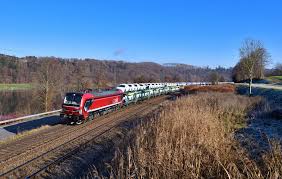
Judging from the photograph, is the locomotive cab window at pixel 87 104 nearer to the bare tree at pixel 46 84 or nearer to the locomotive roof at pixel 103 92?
the locomotive roof at pixel 103 92

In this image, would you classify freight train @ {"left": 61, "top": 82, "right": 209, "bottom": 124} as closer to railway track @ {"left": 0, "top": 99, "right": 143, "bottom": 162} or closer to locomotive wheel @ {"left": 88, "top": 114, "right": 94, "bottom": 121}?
locomotive wheel @ {"left": 88, "top": 114, "right": 94, "bottom": 121}

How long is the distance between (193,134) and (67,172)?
5841 mm

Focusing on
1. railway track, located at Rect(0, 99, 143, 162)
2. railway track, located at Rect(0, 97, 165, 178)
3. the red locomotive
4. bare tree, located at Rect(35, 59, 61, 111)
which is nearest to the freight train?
the red locomotive

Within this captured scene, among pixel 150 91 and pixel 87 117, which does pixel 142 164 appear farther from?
pixel 150 91

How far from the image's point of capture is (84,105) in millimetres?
22062

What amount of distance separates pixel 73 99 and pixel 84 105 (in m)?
1.12

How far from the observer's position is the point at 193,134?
7.87 meters

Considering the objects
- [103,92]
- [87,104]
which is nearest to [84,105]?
[87,104]

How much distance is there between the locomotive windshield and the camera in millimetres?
22003

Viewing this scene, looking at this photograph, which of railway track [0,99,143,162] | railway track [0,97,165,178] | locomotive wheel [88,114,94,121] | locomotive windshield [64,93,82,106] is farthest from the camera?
locomotive wheel [88,114,94,121]

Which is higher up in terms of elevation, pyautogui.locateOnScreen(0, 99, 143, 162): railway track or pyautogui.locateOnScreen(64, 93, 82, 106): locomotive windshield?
pyautogui.locateOnScreen(64, 93, 82, 106): locomotive windshield

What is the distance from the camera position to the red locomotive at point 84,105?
70.9 ft

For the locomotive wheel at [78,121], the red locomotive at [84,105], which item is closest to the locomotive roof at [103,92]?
the red locomotive at [84,105]

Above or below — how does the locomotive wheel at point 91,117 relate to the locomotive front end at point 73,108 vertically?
below
